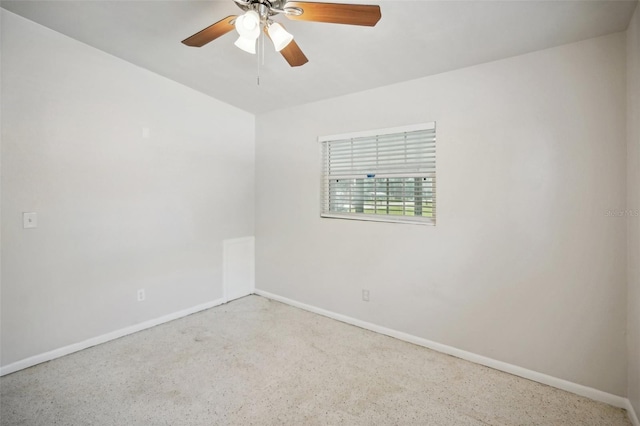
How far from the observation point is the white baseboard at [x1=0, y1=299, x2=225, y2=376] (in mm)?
2043

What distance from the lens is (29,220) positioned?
6.83 ft

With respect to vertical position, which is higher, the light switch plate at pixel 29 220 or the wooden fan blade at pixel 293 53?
the wooden fan blade at pixel 293 53

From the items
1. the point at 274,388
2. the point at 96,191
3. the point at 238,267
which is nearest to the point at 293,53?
the point at 96,191

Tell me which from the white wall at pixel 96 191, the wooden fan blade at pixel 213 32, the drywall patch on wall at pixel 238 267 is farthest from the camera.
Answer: the drywall patch on wall at pixel 238 267

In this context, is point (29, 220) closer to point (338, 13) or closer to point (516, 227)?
point (338, 13)

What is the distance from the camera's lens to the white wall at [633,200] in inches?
65.4

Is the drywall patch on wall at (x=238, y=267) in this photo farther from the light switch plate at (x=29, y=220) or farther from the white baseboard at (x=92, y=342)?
the light switch plate at (x=29, y=220)

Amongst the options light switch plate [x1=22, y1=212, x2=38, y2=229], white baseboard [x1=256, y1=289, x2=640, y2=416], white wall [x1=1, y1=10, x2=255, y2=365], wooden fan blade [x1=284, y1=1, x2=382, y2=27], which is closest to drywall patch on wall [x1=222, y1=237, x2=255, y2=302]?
white wall [x1=1, y1=10, x2=255, y2=365]

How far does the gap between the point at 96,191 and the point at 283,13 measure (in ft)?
6.94

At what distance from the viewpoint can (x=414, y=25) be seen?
73.4 inches

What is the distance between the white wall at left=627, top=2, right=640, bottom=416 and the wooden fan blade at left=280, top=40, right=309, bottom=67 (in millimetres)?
1923

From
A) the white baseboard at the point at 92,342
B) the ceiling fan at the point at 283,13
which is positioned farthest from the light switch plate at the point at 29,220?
the ceiling fan at the point at 283,13

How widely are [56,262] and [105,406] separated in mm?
1181

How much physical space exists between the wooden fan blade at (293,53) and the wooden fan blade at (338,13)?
20cm
